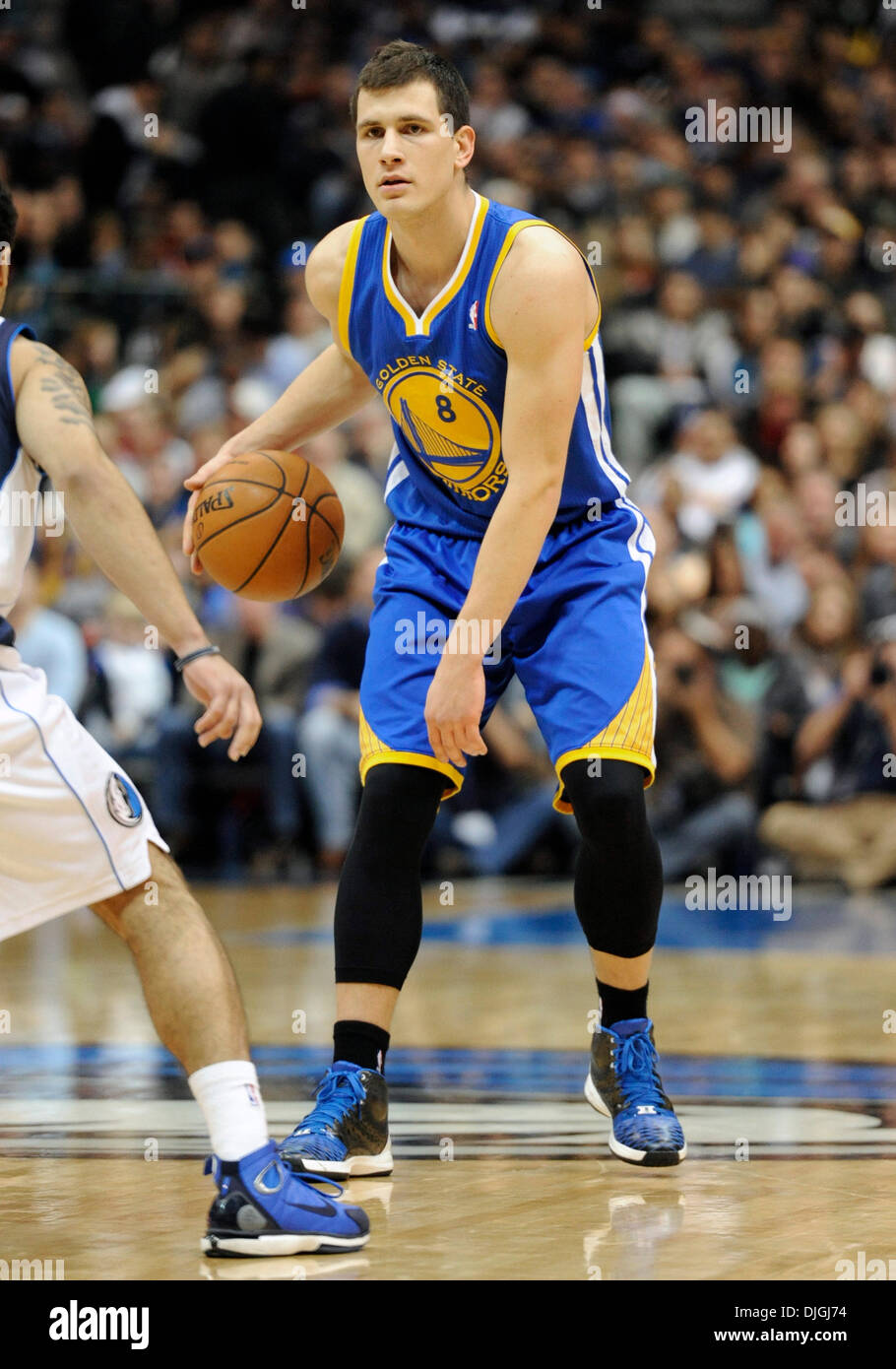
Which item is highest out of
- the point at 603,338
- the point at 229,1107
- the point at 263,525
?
the point at 603,338

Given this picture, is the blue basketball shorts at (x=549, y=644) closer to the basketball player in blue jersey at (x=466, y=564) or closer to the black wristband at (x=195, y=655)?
the basketball player in blue jersey at (x=466, y=564)

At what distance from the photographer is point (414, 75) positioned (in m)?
3.87

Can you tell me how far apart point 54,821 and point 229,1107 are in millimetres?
551

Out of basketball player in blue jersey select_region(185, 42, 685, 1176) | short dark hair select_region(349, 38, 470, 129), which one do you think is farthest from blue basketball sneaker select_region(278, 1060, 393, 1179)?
short dark hair select_region(349, 38, 470, 129)

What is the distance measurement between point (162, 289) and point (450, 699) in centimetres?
964

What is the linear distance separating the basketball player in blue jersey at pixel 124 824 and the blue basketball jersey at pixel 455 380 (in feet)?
3.48

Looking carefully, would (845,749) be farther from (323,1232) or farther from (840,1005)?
(323,1232)

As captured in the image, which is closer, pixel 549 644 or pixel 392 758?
pixel 392 758

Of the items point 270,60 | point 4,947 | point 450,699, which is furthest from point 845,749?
point 270,60

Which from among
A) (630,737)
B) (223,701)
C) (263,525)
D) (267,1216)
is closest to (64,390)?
(223,701)

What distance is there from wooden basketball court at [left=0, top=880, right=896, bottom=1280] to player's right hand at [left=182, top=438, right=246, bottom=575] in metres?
1.29

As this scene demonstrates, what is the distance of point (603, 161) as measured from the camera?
44.2 feet

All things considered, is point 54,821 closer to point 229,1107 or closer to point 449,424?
point 229,1107

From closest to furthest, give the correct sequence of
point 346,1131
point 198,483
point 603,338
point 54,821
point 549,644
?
point 54,821, point 346,1131, point 549,644, point 198,483, point 603,338
